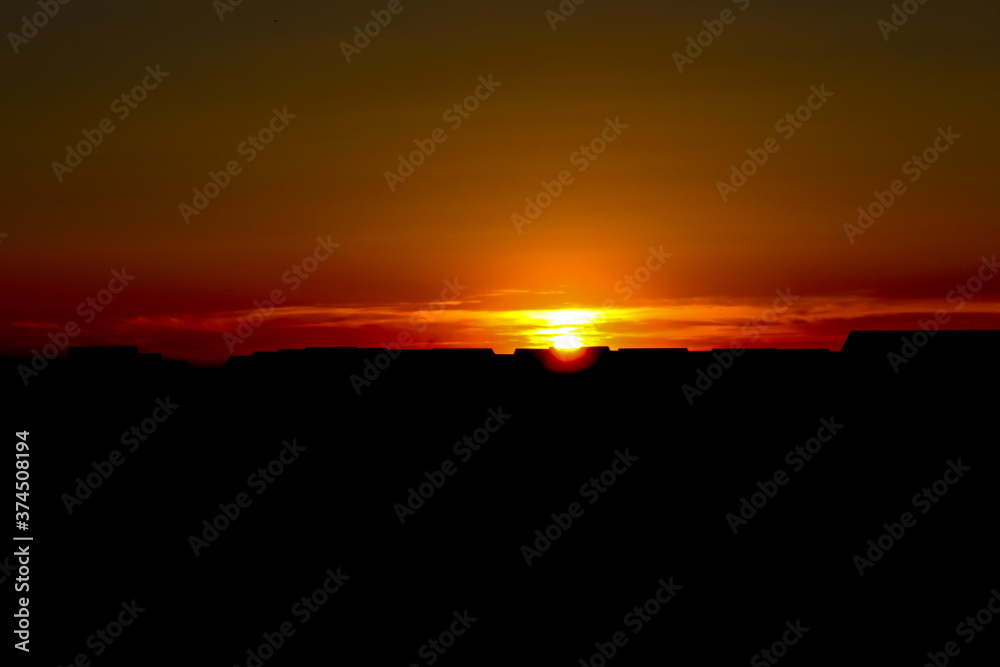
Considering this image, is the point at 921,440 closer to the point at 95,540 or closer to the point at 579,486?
the point at 579,486

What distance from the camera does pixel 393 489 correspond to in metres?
26.5

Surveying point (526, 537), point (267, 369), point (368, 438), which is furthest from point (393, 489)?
point (267, 369)

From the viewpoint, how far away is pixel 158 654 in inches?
650

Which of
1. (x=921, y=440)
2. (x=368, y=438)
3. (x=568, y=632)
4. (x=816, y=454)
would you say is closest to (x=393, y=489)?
(x=368, y=438)

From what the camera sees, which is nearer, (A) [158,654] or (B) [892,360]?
(A) [158,654]

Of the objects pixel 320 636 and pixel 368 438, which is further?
pixel 368 438

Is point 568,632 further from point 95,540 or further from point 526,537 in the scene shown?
point 95,540

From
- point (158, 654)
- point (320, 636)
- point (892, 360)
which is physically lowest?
point (158, 654)

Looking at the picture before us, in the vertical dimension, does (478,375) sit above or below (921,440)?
below

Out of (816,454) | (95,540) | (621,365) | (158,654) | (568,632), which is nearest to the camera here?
(158,654)

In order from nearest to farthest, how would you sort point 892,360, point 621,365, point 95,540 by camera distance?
point 95,540, point 892,360, point 621,365

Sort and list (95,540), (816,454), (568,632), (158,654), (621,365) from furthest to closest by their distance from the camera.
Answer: (621,365) < (816,454) < (95,540) < (568,632) < (158,654)

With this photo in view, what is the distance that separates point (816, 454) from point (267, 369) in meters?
17.5

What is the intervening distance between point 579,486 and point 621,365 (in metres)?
5.15
